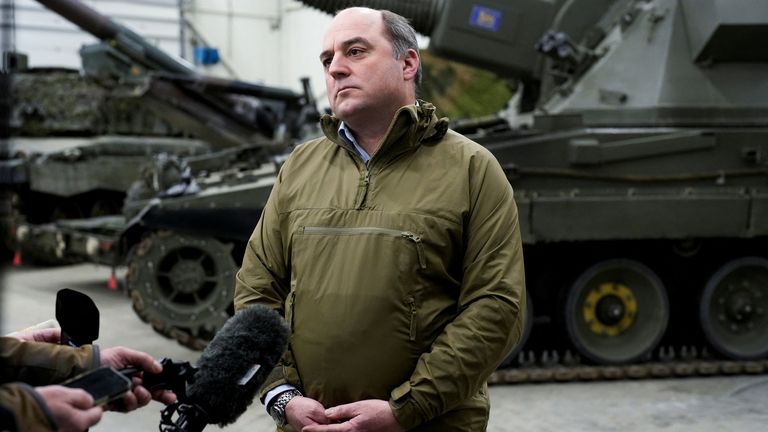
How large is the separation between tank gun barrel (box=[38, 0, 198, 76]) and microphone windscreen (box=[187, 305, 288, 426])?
824cm

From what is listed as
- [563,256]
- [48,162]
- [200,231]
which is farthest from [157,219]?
[48,162]

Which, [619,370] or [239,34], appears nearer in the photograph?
[619,370]

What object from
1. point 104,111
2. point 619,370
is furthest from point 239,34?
point 619,370

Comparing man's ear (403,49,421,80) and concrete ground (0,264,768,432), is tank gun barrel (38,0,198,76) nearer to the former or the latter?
concrete ground (0,264,768,432)

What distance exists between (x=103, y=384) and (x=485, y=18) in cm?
594

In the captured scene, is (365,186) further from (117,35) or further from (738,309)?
(117,35)

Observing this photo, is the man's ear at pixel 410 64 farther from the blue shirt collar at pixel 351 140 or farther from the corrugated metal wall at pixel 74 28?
the corrugated metal wall at pixel 74 28

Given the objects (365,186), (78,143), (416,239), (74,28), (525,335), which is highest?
(74,28)

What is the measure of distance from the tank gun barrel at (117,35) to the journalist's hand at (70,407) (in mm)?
8511

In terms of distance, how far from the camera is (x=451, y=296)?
217 centimetres

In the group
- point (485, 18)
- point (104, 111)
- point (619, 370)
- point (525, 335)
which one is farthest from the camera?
point (104, 111)

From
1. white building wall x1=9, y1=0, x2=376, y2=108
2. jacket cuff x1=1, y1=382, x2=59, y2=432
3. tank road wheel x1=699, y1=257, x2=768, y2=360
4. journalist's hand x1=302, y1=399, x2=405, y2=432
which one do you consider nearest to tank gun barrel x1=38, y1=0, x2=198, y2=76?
white building wall x1=9, y1=0, x2=376, y2=108

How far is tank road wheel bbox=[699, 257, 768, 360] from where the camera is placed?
6059 mm

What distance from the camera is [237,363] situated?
1.75 metres
